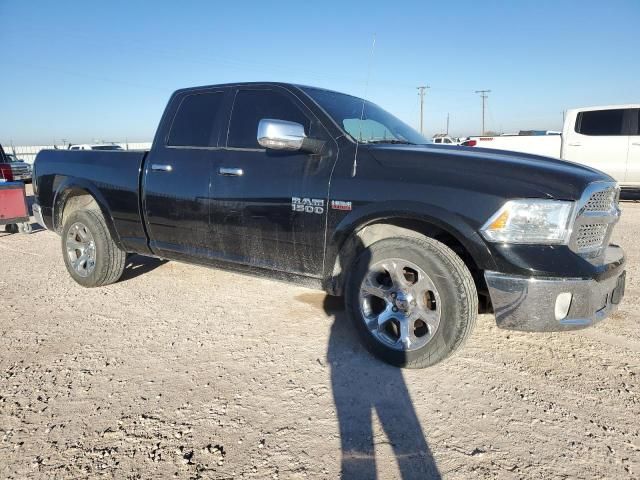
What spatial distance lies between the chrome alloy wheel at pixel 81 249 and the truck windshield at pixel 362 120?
2687 millimetres

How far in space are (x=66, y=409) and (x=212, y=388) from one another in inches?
30.2

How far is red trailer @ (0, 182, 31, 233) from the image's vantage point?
725 cm

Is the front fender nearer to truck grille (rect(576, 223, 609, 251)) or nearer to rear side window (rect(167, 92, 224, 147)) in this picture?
truck grille (rect(576, 223, 609, 251))

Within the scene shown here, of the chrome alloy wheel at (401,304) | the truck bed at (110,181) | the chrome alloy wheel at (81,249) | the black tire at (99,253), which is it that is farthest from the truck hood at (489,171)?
the chrome alloy wheel at (81,249)

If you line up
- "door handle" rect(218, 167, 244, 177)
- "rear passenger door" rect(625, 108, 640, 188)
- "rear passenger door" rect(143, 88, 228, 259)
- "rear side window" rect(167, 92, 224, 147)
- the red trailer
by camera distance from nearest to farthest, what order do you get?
"door handle" rect(218, 167, 244, 177)
"rear passenger door" rect(143, 88, 228, 259)
"rear side window" rect(167, 92, 224, 147)
the red trailer
"rear passenger door" rect(625, 108, 640, 188)

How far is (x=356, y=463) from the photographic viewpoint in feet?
6.61

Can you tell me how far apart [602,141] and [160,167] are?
9.66m

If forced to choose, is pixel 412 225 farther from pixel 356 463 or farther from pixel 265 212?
pixel 356 463

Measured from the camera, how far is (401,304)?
286 centimetres

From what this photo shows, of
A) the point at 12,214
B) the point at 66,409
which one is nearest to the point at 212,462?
the point at 66,409

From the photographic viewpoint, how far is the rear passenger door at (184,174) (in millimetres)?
3689

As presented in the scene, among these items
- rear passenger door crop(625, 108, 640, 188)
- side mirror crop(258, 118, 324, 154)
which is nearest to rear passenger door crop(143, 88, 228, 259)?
side mirror crop(258, 118, 324, 154)

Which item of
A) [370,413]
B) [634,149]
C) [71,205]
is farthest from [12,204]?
[634,149]

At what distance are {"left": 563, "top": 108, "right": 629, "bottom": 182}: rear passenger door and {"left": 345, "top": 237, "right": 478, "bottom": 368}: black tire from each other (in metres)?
8.81
